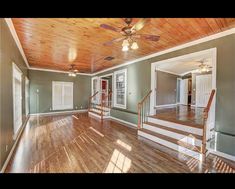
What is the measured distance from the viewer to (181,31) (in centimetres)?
301

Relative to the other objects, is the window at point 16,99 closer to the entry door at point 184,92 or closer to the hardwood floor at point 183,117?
the hardwood floor at point 183,117

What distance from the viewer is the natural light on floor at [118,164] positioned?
96.7 inches

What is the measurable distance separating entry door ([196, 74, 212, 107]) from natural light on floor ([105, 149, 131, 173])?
23.2ft

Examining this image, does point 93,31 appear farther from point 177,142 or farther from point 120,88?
point 120,88

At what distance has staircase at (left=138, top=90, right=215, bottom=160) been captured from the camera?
2962 mm

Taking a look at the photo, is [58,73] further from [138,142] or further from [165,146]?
[165,146]

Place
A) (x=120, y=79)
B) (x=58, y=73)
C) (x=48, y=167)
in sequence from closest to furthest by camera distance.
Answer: (x=48, y=167)
(x=120, y=79)
(x=58, y=73)

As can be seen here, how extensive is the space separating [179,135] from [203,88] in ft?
19.5

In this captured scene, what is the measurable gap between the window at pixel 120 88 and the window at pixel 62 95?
377 cm

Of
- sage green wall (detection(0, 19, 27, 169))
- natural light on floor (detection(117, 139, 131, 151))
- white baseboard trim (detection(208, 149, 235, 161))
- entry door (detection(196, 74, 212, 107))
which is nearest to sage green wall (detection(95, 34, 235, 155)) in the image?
white baseboard trim (detection(208, 149, 235, 161))

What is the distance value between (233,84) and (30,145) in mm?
5341
